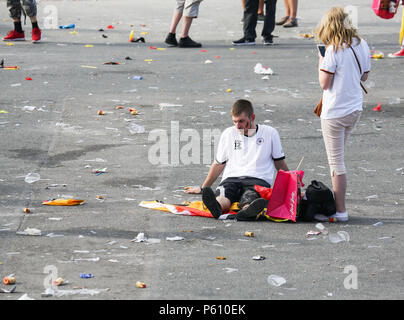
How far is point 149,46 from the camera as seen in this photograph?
14234mm

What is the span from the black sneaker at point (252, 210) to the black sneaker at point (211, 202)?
160 millimetres

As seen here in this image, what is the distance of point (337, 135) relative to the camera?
638cm

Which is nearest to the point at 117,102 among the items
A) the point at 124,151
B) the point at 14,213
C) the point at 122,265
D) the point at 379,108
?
the point at 124,151

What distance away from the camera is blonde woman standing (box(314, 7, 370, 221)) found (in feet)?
20.4

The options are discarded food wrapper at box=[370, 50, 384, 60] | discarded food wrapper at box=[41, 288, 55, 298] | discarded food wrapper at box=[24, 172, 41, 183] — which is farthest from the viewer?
discarded food wrapper at box=[370, 50, 384, 60]

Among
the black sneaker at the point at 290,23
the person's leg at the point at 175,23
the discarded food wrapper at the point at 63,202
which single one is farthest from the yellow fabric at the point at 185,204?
the black sneaker at the point at 290,23

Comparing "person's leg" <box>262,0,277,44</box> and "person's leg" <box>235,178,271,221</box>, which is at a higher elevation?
"person's leg" <box>262,0,277,44</box>

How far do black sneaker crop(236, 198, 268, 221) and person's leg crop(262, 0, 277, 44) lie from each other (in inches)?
315

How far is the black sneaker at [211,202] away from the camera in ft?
20.6

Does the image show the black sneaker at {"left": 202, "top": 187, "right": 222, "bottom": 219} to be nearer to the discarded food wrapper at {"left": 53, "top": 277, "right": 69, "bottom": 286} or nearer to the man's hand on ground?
the man's hand on ground

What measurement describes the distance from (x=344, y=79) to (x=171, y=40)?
807cm

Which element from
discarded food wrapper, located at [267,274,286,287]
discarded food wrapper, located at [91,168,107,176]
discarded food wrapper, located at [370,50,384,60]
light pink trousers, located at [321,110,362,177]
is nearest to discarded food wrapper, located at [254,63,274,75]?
discarded food wrapper, located at [370,50,384,60]

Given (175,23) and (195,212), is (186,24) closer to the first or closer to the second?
(175,23)

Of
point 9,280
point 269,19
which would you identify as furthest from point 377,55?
point 9,280
